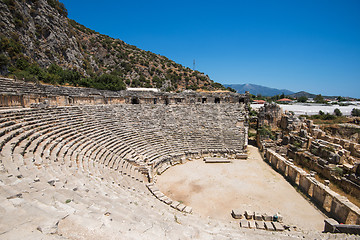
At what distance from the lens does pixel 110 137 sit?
38.2 ft

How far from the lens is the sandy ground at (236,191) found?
26.2 ft

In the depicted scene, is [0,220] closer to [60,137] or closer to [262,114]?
[60,137]

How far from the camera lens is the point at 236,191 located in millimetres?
9641

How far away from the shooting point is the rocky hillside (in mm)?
20031

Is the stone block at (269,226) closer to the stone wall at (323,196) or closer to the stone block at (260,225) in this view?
the stone block at (260,225)

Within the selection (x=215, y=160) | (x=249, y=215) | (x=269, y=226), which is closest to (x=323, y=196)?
(x=269, y=226)

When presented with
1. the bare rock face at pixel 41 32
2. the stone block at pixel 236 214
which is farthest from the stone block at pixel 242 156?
the bare rock face at pixel 41 32

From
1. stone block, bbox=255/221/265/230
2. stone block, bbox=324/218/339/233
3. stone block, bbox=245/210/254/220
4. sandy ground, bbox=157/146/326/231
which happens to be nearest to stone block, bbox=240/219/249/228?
stone block, bbox=255/221/265/230

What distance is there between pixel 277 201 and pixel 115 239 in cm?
856

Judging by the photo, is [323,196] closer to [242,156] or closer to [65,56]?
[242,156]

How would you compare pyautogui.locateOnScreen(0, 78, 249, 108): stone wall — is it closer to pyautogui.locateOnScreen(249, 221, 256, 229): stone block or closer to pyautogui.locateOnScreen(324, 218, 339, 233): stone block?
pyautogui.locateOnScreen(249, 221, 256, 229): stone block

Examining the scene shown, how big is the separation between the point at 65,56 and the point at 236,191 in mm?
31300

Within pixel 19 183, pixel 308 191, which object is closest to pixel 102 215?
pixel 19 183

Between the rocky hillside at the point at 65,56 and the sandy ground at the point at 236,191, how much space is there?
51.7ft
